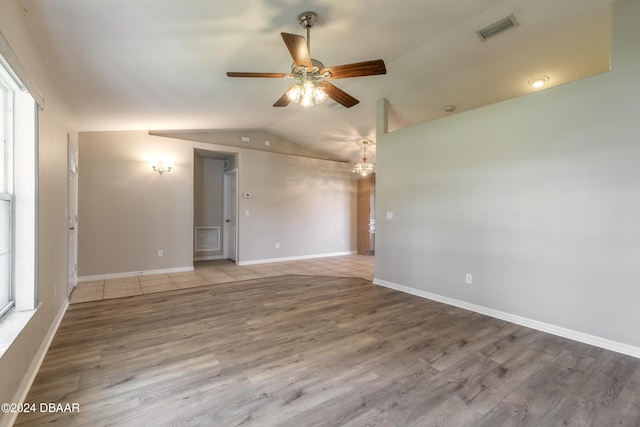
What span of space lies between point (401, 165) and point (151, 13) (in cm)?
341

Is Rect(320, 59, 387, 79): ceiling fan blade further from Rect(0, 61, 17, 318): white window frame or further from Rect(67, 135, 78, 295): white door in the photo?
Rect(67, 135, 78, 295): white door

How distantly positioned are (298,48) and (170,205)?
433 centimetres

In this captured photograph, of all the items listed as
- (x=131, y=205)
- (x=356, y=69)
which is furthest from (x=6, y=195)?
(x=131, y=205)

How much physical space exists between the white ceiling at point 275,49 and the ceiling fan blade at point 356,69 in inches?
20.0

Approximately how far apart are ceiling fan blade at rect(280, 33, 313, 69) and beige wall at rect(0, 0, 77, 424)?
5.04ft

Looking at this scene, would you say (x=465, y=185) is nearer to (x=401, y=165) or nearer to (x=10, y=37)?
(x=401, y=165)

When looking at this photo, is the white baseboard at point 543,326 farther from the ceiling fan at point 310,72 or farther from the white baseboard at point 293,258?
the white baseboard at point 293,258

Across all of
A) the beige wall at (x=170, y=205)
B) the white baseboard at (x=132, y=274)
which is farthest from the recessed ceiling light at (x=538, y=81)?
the white baseboard at (x=132, y=274)

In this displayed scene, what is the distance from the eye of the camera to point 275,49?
9.39 ft

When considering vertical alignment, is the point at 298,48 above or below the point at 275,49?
below

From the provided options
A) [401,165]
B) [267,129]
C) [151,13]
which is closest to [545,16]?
[401,165]

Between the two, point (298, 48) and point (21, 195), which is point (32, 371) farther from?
point (298, 48)

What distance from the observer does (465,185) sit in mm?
3533

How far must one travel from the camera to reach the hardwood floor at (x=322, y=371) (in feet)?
5.43
